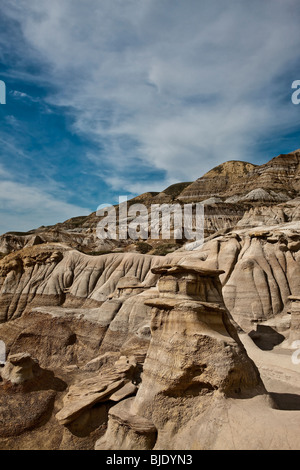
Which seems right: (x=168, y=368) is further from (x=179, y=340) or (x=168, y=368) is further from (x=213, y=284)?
(x=213, y=284)

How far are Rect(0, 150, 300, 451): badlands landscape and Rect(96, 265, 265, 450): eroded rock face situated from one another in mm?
26

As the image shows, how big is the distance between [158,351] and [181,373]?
994 millimetres

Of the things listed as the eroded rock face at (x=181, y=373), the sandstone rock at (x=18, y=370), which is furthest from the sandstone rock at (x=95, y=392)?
the sandstone rock at (x=18, y=370)

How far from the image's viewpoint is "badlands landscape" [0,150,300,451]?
19.9ft

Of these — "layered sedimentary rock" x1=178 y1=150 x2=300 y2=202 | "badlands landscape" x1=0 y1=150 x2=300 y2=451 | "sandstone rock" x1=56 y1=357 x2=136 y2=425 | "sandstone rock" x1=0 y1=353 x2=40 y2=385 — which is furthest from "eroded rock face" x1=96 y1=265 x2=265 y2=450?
"layered sedimentary rock" x1=178 y1=150 x2=300 y2=202

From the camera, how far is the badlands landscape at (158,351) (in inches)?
239

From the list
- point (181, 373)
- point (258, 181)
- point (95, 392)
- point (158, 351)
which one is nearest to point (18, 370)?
point (95, 392)

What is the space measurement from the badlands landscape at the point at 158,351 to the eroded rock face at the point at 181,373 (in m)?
0.03

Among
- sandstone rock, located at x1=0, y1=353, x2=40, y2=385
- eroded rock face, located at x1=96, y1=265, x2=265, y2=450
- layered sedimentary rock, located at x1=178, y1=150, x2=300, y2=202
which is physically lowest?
sandstone rock, located at x1=0, y1=353, x2=40, y2=385

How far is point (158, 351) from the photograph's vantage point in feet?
24.0

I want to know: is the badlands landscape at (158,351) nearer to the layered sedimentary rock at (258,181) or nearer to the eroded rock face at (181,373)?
the eroded rock face at (181,373)

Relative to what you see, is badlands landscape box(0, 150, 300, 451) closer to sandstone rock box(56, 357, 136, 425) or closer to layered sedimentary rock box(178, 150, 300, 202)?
sandstone rock box(56, 357, 136, 425)

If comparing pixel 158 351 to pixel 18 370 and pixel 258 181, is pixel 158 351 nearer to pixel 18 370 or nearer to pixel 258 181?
pixel 18 370

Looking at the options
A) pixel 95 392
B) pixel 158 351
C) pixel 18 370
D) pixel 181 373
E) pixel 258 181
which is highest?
pixel 258 181
